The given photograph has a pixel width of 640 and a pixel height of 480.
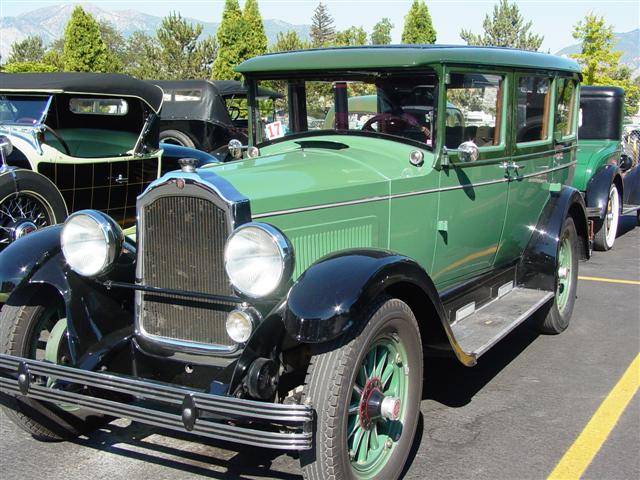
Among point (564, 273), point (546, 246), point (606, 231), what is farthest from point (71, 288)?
point (606, 231)

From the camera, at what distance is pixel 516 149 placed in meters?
4.66

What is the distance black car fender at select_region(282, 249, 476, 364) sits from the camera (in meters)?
2.60

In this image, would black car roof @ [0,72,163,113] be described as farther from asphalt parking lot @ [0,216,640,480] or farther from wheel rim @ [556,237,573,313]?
wheel rim @ [556,237,573,313]

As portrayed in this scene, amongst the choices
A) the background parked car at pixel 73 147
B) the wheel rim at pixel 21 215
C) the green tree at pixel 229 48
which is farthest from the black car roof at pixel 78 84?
the green tree at pixel 229 48

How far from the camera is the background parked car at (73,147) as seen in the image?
19.6ft

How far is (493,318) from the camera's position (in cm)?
430

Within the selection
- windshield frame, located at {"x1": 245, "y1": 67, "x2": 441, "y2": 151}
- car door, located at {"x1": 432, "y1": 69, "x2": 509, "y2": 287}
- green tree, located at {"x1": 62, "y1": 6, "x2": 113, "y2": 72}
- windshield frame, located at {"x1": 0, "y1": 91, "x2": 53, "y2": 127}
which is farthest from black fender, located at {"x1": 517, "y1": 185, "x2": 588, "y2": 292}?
green tree, located at {"x1": 62, "y1": 6, "x2": 113, "y2": 72}

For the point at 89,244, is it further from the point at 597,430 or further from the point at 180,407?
the point at 597,430

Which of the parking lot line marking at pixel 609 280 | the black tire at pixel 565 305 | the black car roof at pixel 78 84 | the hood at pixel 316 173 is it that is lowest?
the parking lot line marking at pixel 609 280

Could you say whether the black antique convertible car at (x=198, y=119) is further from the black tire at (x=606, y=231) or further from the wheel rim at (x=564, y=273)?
the wheel rim at (x=564, y=273)

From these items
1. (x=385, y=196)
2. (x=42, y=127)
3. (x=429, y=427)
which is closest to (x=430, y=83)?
(x=385, y=196)

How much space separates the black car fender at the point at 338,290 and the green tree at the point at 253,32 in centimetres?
2553

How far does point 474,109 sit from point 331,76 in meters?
0.90

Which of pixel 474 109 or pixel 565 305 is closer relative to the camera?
pixel 474 109
